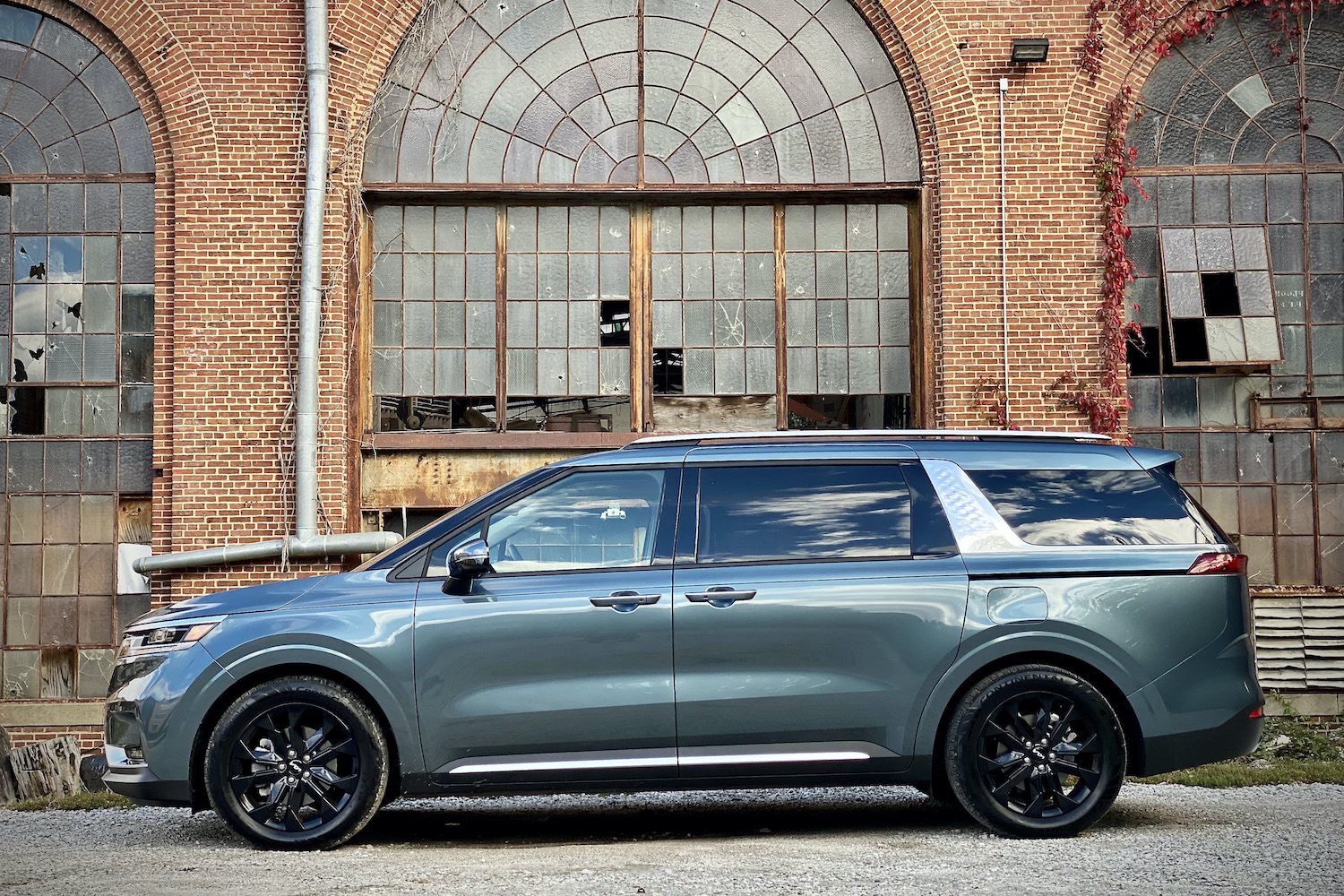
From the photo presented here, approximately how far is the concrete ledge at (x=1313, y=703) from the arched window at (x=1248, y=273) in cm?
99

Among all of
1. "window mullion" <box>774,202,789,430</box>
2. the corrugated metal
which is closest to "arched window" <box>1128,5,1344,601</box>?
the corrugated metal

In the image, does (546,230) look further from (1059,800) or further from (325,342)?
(1059,800)

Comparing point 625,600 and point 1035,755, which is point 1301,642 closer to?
point 1035,755

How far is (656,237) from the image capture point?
12195mm

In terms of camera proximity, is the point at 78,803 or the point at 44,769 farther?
the point at 44,769

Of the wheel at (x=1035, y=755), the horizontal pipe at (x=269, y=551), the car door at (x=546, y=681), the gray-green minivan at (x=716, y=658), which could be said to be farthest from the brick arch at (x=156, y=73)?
the wheel at (x=1035, y=755)

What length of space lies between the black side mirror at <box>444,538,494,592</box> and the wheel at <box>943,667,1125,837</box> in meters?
2.32

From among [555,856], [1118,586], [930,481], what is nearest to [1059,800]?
[1118,586]

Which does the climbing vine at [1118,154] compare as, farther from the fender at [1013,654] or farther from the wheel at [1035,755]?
the wheel at [1035,755]

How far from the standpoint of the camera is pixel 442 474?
470 inches

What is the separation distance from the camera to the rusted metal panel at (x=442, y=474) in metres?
11.9

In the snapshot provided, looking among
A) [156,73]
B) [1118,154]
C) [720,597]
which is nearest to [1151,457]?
[720,597]

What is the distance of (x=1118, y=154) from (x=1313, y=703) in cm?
494

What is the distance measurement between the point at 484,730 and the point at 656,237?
674 centimetres
